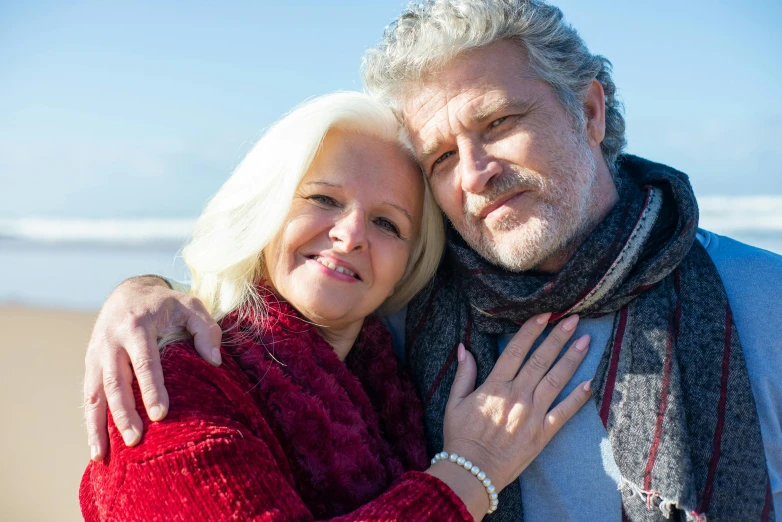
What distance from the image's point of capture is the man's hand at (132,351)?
1629 mm

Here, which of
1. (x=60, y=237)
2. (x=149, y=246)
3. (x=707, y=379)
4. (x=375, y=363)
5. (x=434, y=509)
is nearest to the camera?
(x=434, y=509)

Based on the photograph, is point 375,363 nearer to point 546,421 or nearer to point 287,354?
point 287,354

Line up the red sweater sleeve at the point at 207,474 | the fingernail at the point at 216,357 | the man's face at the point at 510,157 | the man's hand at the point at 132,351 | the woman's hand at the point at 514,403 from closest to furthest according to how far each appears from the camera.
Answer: the red sweater sleeve at the point at 207,474, the man's hand at the point at 132,351, the fingernail at the point at 216,357, the woman's hand at the point at 514,403, the man's face at the point at 510,157

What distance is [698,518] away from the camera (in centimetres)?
183

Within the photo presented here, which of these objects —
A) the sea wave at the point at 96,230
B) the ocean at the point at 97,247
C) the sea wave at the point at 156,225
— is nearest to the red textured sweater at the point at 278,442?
the ocean at the point at 97,247

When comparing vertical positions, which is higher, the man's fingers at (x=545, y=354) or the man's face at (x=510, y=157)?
the man's face at (x=510, y=157)

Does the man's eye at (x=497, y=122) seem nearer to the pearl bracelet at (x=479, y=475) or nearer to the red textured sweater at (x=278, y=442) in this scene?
the red textured sweater at (x=278, y=442)

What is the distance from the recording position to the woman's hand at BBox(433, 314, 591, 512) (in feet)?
6.50

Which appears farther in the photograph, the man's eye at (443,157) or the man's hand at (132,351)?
the man's eye at (443,157)

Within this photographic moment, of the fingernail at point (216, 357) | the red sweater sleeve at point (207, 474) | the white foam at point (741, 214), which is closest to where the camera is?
the red sweater sleeve at point (207, 474)

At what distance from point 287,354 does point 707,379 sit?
3.67 ft

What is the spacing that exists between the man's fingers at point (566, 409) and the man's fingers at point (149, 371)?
103 centimetres

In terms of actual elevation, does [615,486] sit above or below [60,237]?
below

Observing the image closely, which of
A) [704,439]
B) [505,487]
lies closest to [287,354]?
[505,487]
